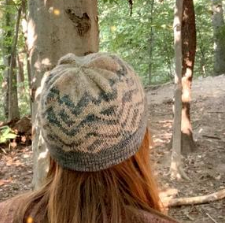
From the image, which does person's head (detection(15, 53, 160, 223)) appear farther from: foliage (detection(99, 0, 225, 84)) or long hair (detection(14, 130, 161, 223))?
foliage (detection(99, 0, 225, 84))

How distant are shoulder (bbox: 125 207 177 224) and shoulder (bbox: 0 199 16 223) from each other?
0.37ft

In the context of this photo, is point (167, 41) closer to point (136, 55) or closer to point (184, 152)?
point (136, 55)

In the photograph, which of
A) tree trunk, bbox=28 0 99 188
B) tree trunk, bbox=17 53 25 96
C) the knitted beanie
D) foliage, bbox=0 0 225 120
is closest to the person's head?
the knitted beanie

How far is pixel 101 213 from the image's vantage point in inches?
15.4

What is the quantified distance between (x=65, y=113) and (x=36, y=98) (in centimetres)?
39

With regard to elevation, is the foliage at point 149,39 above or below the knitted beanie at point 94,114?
above

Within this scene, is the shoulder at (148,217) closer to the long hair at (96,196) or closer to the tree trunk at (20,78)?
the long hair at (96,196)

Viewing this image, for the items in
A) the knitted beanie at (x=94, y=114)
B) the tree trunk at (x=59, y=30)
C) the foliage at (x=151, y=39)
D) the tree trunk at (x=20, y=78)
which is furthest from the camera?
the tree trunk at (x=20, y=78)

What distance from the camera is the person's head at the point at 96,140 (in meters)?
0.38

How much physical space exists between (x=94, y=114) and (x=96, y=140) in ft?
0.07

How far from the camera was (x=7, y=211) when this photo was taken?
430 mm

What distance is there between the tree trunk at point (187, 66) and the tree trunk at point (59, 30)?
0.81ft

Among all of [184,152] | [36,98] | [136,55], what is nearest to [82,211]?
[184,152]

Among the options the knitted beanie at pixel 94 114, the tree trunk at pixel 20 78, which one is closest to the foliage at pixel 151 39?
the knitted beanie at pixel 94 114
